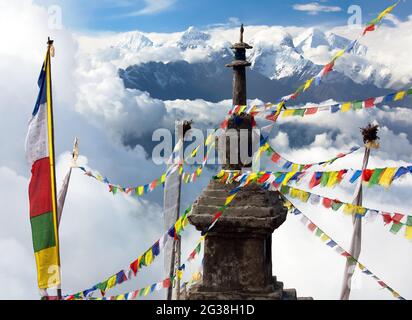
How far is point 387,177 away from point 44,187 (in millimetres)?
4676

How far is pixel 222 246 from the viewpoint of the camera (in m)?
7.34

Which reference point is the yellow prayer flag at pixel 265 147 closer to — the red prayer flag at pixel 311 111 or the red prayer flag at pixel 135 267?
the red prayer flag at pixel 311 111

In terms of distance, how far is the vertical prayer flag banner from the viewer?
25.1 feet

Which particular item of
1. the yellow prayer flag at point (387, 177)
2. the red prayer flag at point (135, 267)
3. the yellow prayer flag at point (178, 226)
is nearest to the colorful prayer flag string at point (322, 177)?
the yellow prayer flag at point (387, 177)

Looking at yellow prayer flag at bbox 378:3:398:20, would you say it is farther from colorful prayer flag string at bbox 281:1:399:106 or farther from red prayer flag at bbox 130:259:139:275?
red prayer flag at bbox 130:259:139:275

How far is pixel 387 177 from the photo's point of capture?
21.0 ft

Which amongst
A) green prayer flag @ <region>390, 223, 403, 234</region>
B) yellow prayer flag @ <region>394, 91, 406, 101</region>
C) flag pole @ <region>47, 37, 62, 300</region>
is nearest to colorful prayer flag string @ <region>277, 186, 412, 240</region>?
green prayer flag @ <region>390, 223, 403, 234</region>

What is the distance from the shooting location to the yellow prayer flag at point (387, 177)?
20.9 ft

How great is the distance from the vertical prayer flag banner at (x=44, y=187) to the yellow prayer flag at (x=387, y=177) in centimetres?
446

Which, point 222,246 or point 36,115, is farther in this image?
point 36,115

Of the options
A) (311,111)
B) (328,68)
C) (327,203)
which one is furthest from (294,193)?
→ (328,68)

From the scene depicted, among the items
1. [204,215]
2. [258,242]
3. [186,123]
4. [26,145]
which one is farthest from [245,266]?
[186,123]
